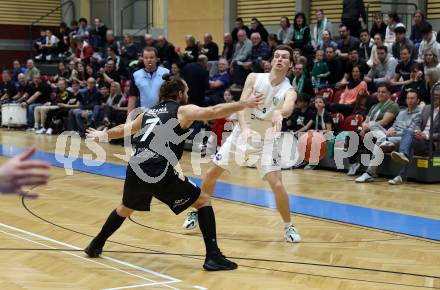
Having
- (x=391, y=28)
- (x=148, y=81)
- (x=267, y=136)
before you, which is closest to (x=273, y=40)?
(x=391, y=28)

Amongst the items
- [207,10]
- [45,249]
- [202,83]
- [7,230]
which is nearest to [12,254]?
[45,249]

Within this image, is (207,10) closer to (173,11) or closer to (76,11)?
(173,11)

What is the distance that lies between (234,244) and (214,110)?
1710 millimetres

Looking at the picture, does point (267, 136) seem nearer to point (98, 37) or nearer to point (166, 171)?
point (166, 171)

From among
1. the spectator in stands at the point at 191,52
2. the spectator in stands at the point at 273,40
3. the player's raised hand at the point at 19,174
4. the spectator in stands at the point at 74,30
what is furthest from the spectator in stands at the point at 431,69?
the spectator in stands at the point at 74,30

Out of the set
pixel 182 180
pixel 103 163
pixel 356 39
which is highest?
pixel 356 39

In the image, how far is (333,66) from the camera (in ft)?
46.2

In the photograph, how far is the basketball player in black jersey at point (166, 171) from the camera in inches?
221

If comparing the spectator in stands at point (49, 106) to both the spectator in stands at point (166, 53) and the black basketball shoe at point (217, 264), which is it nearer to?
the spectator in stands at point (166, 53)

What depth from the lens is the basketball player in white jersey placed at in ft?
21.9

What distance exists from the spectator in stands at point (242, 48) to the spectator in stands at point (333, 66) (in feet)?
8.54

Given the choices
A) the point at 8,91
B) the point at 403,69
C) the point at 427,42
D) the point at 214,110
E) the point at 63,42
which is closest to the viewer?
the point at 214,110

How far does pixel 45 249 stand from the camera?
20.4ft

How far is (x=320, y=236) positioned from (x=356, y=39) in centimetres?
862
